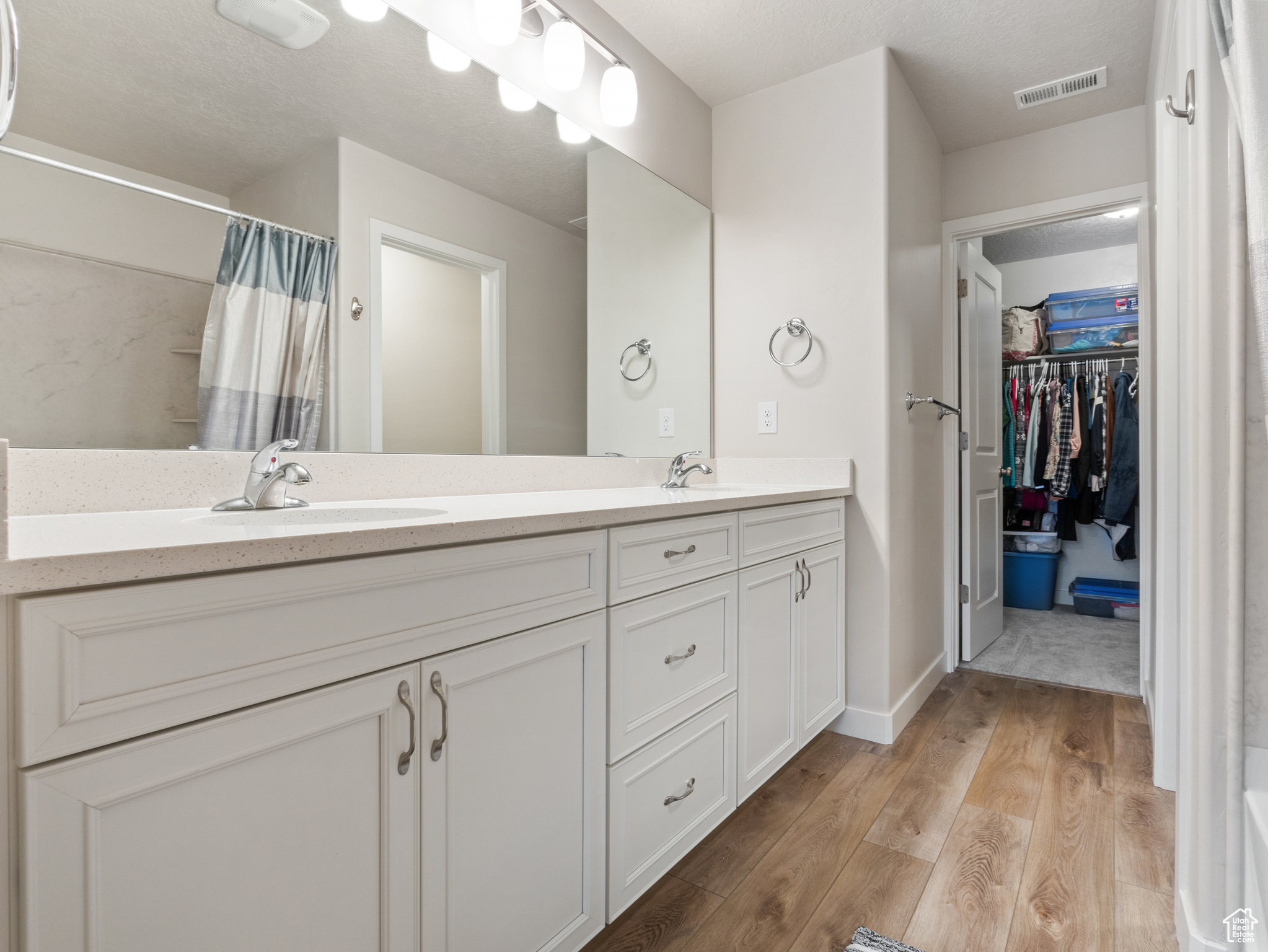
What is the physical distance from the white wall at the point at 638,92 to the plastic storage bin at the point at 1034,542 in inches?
121

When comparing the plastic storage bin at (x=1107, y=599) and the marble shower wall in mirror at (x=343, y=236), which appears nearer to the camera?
the marble shower wall in mirror at (x=343, y=236)

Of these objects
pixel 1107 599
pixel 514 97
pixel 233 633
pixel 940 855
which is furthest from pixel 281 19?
pixel 1107 599

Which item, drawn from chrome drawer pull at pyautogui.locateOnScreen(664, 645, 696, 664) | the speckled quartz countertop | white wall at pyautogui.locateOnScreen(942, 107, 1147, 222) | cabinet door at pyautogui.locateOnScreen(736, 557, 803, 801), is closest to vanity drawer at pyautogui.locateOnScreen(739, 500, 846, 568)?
cabinet door at pyautogui.locateOnScreen(736, 557, 803, 801)

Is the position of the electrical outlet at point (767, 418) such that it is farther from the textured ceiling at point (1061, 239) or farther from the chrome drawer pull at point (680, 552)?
the textured ceiling at point (1061, 239)

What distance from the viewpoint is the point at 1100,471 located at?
397 cm

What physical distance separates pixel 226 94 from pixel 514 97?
81cm

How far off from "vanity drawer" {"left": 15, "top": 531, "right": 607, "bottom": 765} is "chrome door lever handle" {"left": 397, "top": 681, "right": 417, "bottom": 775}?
0.03 m

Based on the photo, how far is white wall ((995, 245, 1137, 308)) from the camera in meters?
4.21

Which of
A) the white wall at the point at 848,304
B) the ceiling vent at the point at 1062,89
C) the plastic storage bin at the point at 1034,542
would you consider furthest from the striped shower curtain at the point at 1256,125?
the plastic storage bin at the point at 1034,542

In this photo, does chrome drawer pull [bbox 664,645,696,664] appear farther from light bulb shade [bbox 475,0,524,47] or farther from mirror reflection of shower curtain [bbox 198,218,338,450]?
light bulb shade [bbox 475,0,524,47]

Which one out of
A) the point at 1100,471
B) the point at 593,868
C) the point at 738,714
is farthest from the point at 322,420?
the point at 1100,471

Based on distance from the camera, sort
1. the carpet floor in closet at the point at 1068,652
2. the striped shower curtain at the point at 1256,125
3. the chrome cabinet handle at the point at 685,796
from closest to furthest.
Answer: the striped shower curtain at the point at 1256,125, the chrome cabinet handle at the point at 685,796, the carpet floor in closet at the point at 1068,652

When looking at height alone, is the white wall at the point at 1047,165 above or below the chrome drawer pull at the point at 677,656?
above

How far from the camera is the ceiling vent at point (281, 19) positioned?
120 cm
